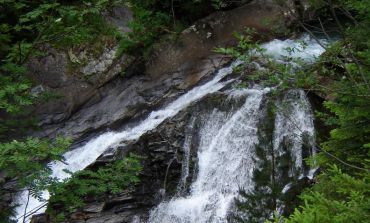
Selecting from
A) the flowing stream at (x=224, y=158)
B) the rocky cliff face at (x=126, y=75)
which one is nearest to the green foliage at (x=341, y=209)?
the flowing stream at (x=224, y=158)

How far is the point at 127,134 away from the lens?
34.6 feet

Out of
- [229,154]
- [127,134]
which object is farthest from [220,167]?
[127,134]

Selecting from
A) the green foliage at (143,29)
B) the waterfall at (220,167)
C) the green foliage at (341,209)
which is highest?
the green foliage at (143,29)

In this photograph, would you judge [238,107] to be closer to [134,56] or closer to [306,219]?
[134,56]

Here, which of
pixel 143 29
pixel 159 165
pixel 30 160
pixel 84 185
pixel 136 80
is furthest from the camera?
pixel 143 29

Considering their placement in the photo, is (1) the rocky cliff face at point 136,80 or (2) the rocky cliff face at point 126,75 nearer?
(1) the rocky cliff face at point 136,80

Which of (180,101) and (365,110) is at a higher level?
(365,110)

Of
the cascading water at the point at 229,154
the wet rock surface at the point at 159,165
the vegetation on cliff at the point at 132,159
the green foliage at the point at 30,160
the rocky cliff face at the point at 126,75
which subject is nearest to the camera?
the vegetation on cliff at the point at 132,159

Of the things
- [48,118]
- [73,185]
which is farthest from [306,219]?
[48,118]

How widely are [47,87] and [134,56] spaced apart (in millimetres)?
2845

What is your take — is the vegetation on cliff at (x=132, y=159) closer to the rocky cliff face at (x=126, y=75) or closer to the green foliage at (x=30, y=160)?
the green foliage at (x=30, y=160)

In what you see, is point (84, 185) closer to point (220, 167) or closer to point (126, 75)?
point (220, 167)

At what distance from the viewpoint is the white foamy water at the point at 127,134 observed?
1012 cm

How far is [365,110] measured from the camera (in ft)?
13.2
